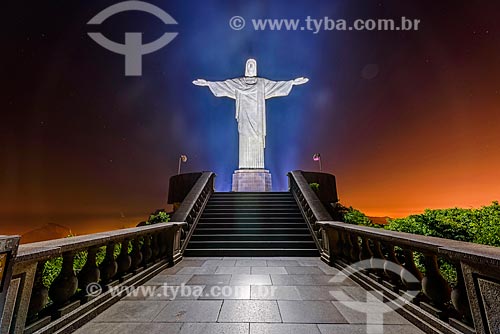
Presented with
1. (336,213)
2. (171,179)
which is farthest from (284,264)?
(171,179)

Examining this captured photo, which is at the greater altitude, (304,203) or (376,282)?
(304,203)

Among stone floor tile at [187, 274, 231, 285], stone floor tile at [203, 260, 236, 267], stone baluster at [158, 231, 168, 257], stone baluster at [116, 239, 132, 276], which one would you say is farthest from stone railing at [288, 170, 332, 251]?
stone baluster at [116, 239, 132, 276]

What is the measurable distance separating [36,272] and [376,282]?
4.06 meters

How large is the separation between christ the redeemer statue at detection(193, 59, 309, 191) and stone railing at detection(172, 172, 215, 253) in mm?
3513

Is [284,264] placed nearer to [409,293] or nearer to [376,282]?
[376,282]

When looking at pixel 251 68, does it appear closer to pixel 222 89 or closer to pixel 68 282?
pixel 222 89

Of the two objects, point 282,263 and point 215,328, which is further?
point 282,263

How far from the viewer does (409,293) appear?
111 inches

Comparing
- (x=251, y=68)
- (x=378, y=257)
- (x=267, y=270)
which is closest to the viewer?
(x=378, y=257)

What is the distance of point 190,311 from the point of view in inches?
112

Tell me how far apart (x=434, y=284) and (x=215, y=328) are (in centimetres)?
230

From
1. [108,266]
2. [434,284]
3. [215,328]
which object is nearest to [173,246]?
[108,266]

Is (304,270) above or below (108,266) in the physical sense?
below

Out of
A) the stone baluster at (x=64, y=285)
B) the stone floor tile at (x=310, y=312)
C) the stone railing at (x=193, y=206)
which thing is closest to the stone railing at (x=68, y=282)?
the stone baluster at (x=64, y=285)
